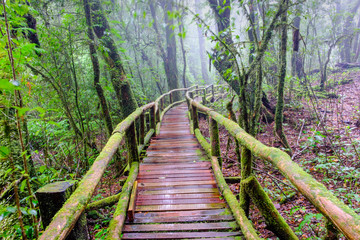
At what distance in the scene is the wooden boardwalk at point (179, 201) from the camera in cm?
259

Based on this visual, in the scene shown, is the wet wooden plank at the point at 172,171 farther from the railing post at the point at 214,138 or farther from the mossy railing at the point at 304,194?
the mossy railing at the point at 304,194

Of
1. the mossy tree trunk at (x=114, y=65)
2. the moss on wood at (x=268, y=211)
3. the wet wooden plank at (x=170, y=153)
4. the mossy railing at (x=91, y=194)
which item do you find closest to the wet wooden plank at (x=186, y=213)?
the mossy railing at (x=91, y=194)

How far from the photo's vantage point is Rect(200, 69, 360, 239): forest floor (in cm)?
354

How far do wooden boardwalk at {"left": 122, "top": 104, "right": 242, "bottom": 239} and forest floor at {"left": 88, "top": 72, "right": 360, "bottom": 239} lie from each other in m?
0.70

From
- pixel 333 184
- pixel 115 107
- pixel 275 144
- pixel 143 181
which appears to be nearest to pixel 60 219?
pixel 143 181

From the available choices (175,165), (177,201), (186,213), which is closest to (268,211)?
(186,213)

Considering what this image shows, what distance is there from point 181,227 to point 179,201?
60cm

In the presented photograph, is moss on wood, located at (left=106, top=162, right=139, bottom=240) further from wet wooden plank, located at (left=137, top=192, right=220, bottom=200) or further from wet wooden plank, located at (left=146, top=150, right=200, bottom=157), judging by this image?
wet wooden plank, located at (left=146, top=150, right=200, bottom=157)

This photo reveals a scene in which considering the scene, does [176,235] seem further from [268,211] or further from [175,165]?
[175,165]

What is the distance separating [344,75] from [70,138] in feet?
55.7

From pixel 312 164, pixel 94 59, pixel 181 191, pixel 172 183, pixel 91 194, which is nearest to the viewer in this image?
pixel 91 194

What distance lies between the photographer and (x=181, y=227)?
267 centimetres

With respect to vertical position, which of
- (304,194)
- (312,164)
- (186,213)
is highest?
(304,194)

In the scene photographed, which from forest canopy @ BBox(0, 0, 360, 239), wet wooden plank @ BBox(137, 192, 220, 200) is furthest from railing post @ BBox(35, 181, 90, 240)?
wet wooden plank @ BBox(137, 192, 220, 200)
